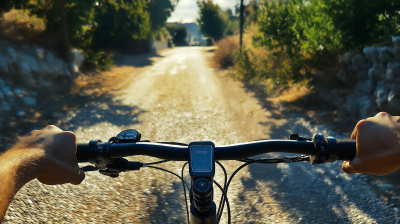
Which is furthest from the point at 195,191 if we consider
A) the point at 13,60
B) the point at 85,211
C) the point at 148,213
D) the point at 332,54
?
the point at 13,60

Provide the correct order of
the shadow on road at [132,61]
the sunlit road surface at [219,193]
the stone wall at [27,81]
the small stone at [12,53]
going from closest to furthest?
the sunlit road surface at [219,193]
the stone wall at [27,81]
the small stone at [12,53]
the shadow on road at [132,61]

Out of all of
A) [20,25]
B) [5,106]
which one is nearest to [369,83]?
[5,106]

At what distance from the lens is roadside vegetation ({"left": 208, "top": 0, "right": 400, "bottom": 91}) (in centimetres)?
648

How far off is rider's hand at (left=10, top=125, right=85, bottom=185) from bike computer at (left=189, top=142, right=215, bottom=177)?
0.48 meters

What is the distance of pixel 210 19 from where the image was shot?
168 ft

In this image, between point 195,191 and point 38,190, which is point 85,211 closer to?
point 38,190

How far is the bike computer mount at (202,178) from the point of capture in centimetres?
109

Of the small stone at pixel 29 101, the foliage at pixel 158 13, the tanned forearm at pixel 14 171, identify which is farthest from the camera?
the foliage at pixel 158 13

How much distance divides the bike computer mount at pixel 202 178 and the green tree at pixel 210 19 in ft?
167

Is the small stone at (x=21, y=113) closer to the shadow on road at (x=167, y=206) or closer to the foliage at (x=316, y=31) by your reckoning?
the shadow on road at (x=167, y=206)

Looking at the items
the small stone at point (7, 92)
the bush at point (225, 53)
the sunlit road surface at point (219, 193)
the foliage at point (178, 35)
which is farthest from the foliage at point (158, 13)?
the sunlit road surface at point (219, 193)

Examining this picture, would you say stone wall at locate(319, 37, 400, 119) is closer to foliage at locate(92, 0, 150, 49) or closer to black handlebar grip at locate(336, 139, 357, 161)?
black handlebar grip at locate(336, 139, 357, 161)

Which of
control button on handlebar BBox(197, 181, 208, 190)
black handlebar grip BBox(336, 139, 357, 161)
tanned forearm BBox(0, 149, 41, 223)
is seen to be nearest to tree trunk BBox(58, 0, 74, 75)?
tanned forearm BBox(0, 149, 41, 223)

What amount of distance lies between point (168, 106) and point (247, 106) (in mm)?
2512
